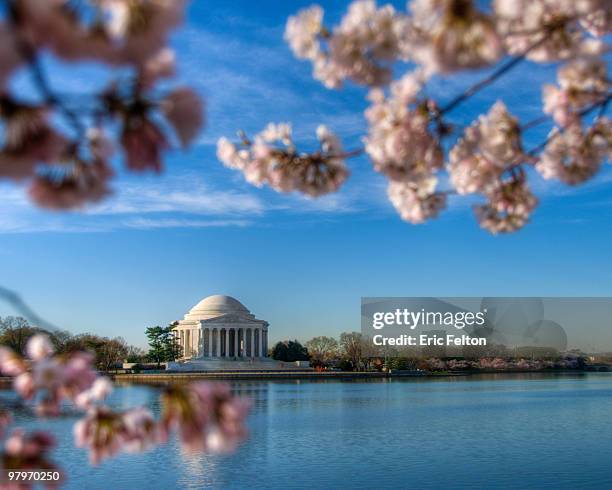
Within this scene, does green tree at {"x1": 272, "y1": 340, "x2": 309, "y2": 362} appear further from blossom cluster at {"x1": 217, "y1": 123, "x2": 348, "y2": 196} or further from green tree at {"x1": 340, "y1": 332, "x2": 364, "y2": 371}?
blossom cluster at {"x1": 217, "y1": 123, "x2": 348, "y2": 196}

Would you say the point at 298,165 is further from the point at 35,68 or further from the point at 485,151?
the point at 35,68

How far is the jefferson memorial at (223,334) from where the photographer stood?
87500 mm

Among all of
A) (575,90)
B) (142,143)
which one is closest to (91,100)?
(142,143)

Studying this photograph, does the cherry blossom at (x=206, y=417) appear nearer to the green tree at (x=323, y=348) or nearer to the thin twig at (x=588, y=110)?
A: the thin twig at (x=588, y=110)

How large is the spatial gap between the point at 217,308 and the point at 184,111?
90.5 m

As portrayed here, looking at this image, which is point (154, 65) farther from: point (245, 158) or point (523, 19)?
point (245, 158)

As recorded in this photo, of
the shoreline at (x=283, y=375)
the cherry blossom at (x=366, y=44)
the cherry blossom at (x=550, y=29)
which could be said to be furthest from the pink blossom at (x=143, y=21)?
the shoreline at (x=283, y=375)

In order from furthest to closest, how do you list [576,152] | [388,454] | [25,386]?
[388,454], [576,152], [25,386]

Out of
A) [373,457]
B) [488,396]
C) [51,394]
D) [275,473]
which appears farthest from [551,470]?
[488,396]

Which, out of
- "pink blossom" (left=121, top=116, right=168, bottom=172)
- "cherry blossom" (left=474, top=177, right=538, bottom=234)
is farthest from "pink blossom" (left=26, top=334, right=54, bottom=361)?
"cherry blossom" (left=474, top=177, right=538, bottom=234)

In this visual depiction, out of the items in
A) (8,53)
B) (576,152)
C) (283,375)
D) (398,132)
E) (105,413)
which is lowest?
(283,375)

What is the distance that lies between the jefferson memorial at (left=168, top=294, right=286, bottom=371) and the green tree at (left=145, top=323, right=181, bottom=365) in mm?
2315

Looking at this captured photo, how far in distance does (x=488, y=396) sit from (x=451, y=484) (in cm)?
2882

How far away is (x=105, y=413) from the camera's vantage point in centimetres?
259
